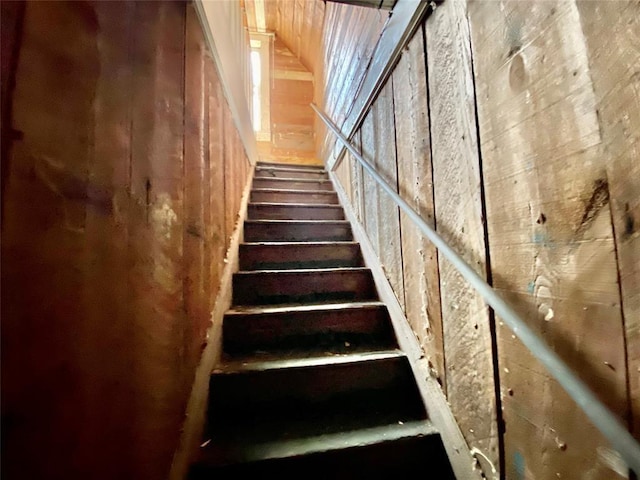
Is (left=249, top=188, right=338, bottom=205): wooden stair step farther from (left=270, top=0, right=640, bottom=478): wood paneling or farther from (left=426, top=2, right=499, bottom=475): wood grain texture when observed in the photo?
(left=426, top=2, right=499, bottom=475): wood grain texture

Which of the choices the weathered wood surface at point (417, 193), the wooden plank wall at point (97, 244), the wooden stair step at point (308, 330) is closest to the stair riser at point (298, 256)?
the wooden stair step at point (308, 330)

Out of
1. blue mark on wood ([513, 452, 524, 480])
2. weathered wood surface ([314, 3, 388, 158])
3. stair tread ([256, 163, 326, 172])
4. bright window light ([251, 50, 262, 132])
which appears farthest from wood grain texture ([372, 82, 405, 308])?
bright window light ([251, 50, 262, 132])

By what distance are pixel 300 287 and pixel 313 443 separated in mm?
869

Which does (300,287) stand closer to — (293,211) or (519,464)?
(293,211)

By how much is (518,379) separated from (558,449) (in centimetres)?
15

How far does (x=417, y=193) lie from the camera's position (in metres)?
1.26

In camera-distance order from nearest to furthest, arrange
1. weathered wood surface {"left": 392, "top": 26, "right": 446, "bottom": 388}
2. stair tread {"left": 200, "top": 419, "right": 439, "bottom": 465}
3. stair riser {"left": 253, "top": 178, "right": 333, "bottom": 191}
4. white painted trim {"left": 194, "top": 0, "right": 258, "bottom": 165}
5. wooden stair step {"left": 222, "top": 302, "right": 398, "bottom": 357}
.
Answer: stair tread {"left": 200, "top": 419, "right": 439, "bottom": 465} → weathered wood surface {"left": 392, "top": 26, "right": 446, "bottom": 388} → white painted trim {"left": 194, "top": 0, "right": 258, "bottom": 165} → wooden stair step {"left": 222, "top": 302, "right": 398, "bottom": 357} → stair riser {"left": 253, "top": 178, "right": 333, "bottom": 191}

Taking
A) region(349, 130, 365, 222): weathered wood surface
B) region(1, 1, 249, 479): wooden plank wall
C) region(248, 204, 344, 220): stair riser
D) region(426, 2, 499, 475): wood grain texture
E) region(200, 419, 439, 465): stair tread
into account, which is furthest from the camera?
region(248, 204, 344, 220): stair riser

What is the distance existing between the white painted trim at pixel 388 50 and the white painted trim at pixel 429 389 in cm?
90

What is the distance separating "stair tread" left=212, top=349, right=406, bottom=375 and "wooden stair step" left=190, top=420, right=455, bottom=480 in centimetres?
25

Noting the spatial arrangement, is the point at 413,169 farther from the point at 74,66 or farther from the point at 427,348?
the point at 74,66

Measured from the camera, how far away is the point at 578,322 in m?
0.62

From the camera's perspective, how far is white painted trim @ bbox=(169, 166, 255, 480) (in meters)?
0.92

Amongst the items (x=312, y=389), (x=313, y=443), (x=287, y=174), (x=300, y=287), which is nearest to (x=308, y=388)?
(x=312, y=389)
